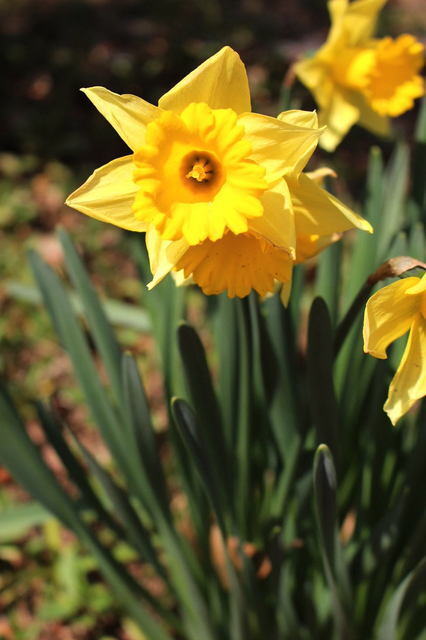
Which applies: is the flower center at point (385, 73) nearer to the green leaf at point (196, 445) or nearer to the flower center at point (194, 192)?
the flower center at point (194, 192)

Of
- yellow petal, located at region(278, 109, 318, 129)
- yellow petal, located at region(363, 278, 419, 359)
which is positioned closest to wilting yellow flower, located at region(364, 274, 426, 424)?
yellow petal, located at region(363, 278, 419, 359)

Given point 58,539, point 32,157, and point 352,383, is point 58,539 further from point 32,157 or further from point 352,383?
point 32,157

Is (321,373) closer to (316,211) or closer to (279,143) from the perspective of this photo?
(316,211)

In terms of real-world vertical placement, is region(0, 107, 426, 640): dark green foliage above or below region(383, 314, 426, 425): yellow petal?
below

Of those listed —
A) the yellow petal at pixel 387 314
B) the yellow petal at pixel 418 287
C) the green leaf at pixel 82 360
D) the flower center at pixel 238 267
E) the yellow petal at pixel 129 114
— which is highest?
the yellow petal at pixel 129 114

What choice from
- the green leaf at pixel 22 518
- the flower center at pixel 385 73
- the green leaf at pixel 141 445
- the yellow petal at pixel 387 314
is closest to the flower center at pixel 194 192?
the yellow petal at pixel 387 314

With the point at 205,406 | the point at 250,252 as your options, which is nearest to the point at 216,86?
the point at 250,252

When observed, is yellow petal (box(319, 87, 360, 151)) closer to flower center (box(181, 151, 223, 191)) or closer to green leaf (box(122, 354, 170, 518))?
flower center (box(181, 151, 223, 191))
